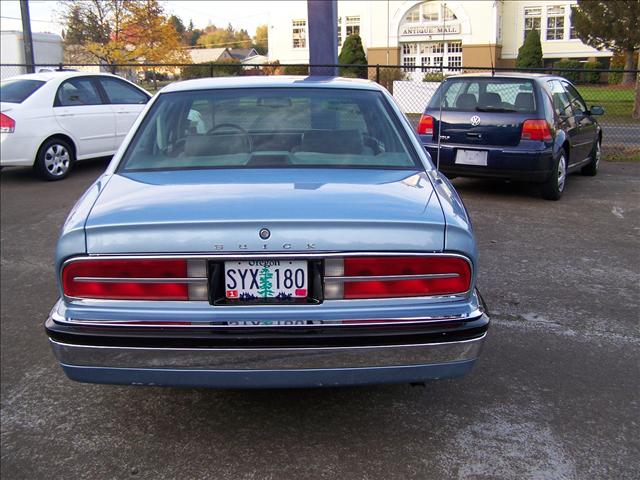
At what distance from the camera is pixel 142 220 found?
261cm

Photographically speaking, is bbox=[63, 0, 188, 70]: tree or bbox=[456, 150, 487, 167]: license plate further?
bbox=[63, 0, 188, 70]: tree

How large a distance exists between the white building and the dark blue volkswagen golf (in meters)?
40.7

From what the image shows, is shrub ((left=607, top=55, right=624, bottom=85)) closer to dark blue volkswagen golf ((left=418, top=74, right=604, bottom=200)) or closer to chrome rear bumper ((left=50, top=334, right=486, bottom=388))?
dark blue volkswagen golf ((left=418, top=74, right=604, bottom=200))

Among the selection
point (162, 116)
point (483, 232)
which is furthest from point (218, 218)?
point (483, 232)

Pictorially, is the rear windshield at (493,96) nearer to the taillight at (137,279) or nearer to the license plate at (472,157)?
the license plate at (472,157)

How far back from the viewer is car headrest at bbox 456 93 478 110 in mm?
8062

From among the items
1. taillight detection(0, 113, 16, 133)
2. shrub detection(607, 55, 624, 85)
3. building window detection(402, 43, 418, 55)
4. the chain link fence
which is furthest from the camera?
building window detection(402, 43, 418, 55)

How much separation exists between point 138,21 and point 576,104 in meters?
32.8

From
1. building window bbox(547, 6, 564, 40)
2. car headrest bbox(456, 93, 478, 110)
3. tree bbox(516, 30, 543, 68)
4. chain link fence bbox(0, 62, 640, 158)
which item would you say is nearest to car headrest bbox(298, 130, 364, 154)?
car headrest bbox(456, 93, 478, 110)

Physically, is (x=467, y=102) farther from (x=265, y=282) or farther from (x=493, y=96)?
(x=265, y=282)

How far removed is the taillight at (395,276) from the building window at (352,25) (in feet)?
168

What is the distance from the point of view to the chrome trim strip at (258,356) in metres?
2.53

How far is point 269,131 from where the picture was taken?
3795 millimetres

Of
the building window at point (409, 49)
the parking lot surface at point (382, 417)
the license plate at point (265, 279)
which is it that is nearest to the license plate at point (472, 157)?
the parking lot surface at point (382, 417)
